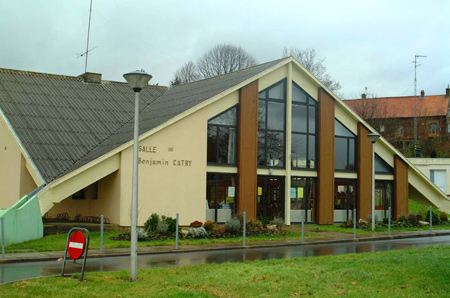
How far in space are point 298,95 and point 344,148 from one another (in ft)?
13.5

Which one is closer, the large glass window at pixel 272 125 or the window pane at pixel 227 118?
the window pane at pixel 227 118

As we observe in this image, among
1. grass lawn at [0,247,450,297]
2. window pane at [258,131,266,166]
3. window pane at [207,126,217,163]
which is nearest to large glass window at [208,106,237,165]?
window pane at [207,126,217,163]

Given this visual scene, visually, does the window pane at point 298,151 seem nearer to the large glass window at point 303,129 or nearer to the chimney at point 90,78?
the large glass window at point 303,129

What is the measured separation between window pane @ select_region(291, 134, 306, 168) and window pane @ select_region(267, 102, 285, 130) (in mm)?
1070

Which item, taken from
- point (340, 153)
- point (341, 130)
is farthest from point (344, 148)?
point (341, 130)

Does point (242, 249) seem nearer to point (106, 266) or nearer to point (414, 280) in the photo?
point (106, 266)

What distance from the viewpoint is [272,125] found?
90.7 ft

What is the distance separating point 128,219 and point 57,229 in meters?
2.96

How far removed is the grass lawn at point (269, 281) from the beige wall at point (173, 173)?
406 inches

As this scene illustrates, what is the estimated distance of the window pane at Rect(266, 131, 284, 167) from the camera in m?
27.4

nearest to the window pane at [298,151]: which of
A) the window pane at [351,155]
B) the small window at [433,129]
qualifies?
the window pane at [351,155]

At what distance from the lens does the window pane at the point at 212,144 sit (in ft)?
84.3

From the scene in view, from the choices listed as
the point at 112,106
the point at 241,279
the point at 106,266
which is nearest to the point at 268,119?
the point at 112,106

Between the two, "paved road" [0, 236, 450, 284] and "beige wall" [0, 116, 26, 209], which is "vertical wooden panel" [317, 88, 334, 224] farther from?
"beige wall" [0, 116, 26, 209]
